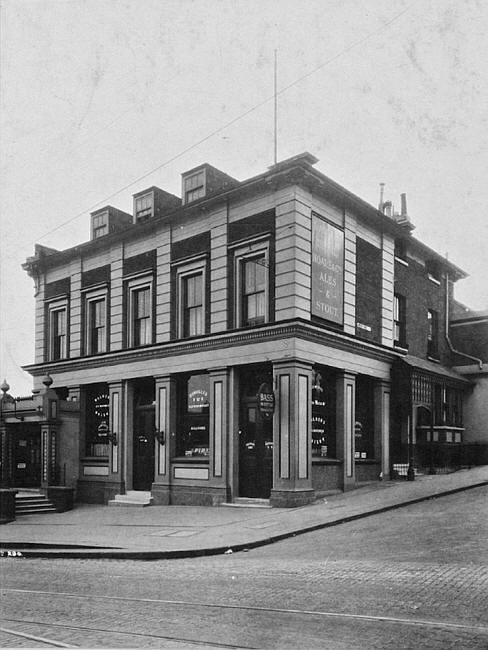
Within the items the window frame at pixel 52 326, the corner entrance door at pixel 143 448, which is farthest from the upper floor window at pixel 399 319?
the window frame at pixel 52 326

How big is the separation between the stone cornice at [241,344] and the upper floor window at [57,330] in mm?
1074

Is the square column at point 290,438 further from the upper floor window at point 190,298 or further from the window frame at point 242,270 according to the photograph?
the upper floor window at point 190,298

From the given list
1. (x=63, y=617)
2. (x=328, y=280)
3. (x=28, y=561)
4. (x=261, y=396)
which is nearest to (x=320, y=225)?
(x=328, y=280)

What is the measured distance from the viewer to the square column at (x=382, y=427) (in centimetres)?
2257

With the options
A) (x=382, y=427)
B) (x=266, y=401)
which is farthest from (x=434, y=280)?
(x=266, y=401)

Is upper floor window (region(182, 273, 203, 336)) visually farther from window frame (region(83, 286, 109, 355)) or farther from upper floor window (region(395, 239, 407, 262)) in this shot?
upper floor window (region(395, 239, 407, 262))

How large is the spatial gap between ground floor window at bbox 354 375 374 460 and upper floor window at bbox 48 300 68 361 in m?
11.5

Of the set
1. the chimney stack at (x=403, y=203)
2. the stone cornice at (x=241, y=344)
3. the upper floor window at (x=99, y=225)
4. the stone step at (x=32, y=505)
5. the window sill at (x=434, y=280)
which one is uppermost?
the chimney stack at (x=403, y=203)

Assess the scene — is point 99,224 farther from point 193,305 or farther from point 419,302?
point 419,302

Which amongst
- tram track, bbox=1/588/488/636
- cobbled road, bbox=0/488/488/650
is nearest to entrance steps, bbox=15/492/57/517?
cobbled road, bbox=0/488/488/650

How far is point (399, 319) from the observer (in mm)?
24828

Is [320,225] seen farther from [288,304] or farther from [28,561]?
[28,561]

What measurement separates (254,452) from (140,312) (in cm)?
689

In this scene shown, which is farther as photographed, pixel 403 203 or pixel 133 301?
pixel 403 203
